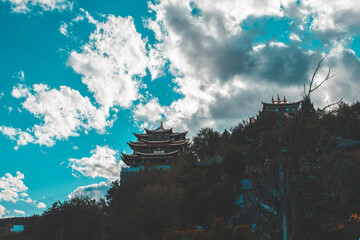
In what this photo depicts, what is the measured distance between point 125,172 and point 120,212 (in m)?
16.8

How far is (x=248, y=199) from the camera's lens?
9820 millimetres

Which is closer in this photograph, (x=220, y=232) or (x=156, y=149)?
(x=220, y=232)

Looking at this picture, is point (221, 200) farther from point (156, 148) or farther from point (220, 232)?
point (156, 148)

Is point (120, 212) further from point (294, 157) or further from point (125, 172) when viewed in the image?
point (294, 157)

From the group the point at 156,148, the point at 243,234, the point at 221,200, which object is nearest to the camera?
the point at 243,234

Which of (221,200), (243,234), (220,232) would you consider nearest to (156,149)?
(221,200)

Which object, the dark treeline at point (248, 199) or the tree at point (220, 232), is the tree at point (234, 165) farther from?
the tree at point (220, 232)

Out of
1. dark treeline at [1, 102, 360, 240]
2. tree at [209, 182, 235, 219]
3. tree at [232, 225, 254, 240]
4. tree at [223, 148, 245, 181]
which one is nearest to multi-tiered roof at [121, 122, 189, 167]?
dark treeline at [1, 102, 360, 240]

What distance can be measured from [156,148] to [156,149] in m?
1.01

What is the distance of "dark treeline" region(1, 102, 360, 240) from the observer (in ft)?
27.8

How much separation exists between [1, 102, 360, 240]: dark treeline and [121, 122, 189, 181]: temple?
15067 millimetres

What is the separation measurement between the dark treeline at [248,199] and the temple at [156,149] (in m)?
15.1

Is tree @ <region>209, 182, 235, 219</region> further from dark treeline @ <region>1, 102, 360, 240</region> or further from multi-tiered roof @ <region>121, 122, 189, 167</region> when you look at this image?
multi-tiered roof @ <region>121, 122, 189, 167</region>

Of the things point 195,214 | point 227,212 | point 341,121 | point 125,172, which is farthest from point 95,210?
point 341,121
